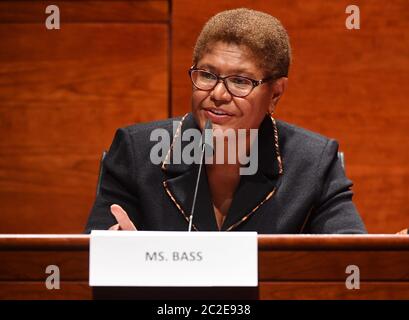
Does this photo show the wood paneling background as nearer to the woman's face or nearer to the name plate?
the woman's face

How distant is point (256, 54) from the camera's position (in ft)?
5.30

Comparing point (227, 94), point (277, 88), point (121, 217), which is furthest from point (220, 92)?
point (121, 217)

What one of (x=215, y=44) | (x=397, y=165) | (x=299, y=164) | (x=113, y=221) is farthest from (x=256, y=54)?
(x=397, y=165)

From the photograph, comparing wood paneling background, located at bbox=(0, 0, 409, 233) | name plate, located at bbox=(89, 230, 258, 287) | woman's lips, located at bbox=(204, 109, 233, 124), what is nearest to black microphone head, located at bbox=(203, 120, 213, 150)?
woman's lips, located at bbox=(204, 109, 233, 124)

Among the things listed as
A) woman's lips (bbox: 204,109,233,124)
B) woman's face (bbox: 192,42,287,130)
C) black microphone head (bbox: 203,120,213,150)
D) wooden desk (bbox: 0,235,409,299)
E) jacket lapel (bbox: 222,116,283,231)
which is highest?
woman's face (bbox: 192,42,287,130)

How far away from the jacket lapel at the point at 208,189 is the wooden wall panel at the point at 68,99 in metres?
0.62

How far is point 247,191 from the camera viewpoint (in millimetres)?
1644

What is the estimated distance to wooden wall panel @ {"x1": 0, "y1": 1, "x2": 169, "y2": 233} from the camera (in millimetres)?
2279

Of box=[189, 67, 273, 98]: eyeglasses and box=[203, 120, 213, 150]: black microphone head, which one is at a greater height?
box=[189, 67, 273, 98]: eyeglasses

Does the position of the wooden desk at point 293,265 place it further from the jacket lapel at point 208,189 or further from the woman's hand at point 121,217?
the jacket lapel at point 208,189

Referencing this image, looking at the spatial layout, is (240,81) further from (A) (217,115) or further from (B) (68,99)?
(B) (68,99)

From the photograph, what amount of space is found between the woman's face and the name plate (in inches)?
21.7

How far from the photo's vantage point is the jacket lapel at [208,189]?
5.30ft

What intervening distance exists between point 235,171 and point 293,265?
1.98 ft
